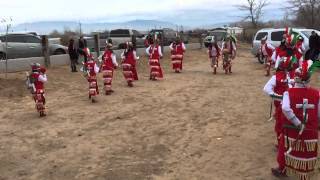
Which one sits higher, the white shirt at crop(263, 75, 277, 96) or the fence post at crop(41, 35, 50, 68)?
the white shirt at crop(263, 75, 277, 96)

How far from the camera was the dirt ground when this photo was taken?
871 centimetres

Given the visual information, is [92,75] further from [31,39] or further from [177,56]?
[31,39]

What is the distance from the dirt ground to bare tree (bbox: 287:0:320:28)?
36468 millimetres

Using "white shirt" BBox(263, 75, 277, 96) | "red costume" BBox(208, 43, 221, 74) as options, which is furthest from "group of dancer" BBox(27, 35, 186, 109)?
"white shirt" BBox(263, 75, 277, 96)

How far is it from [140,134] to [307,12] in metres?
45.9

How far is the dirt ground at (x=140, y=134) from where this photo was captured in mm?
8711

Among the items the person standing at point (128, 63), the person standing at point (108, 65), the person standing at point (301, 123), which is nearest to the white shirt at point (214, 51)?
the person standing at point (128, 63)

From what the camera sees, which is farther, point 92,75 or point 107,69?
point 107,69

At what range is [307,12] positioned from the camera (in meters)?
53.8

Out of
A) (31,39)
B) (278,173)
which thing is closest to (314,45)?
(31,39)

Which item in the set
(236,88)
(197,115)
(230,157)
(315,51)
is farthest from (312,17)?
(230,157)

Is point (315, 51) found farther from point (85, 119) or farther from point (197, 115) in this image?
point (85, 119)

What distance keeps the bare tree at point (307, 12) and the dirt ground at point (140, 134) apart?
36.5 metres

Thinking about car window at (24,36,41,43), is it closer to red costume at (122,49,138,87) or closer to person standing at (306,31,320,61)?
red costume at (122,49,138,87)
